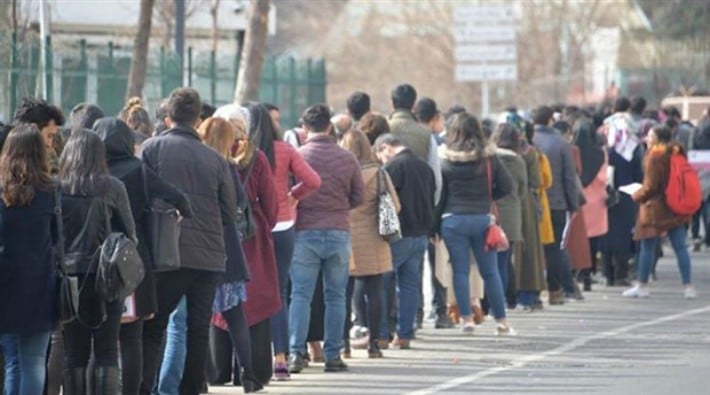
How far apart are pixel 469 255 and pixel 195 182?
542 centimetres

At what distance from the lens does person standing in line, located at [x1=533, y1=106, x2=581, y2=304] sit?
1944 centimetres

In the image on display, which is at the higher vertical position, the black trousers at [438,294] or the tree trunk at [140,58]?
the tree trunk at [140,58]

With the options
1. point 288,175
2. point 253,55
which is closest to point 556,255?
point 288,175

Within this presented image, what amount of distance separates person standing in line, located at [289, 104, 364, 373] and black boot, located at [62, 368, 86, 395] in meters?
3.38

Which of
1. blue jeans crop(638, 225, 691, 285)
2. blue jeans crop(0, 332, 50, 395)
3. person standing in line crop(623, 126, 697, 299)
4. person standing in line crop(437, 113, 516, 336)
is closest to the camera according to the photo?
blue jeans crop(0, 332, 50, 395)

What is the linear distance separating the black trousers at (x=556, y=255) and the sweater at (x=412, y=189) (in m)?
4.23

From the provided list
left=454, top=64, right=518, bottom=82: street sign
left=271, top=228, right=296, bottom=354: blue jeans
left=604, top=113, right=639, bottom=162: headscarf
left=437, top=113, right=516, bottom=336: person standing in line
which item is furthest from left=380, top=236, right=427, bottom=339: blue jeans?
left=454, top=64, right=518, bottom=82: street sign

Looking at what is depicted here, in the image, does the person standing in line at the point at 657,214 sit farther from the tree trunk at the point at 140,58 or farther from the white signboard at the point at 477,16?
the white signboard at the point at 477,16

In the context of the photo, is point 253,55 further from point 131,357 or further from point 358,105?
point 131,357

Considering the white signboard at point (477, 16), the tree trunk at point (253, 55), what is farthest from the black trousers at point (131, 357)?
the white signboard at point (477, 16)

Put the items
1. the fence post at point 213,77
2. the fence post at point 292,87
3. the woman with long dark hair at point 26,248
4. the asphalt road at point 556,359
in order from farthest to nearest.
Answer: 1. the fence post at point 292,87
2. the fence post at point 213,77
3. the asphalt road at point 556,359
4. the woman with long dark hair at point 26,248

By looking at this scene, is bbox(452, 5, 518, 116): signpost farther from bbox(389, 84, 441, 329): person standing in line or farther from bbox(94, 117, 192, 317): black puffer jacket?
bbox(94, 117, 192, 317): black puffer jacket

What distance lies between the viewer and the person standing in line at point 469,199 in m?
16.2

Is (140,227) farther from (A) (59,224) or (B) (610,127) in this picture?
(B) (610,127)
